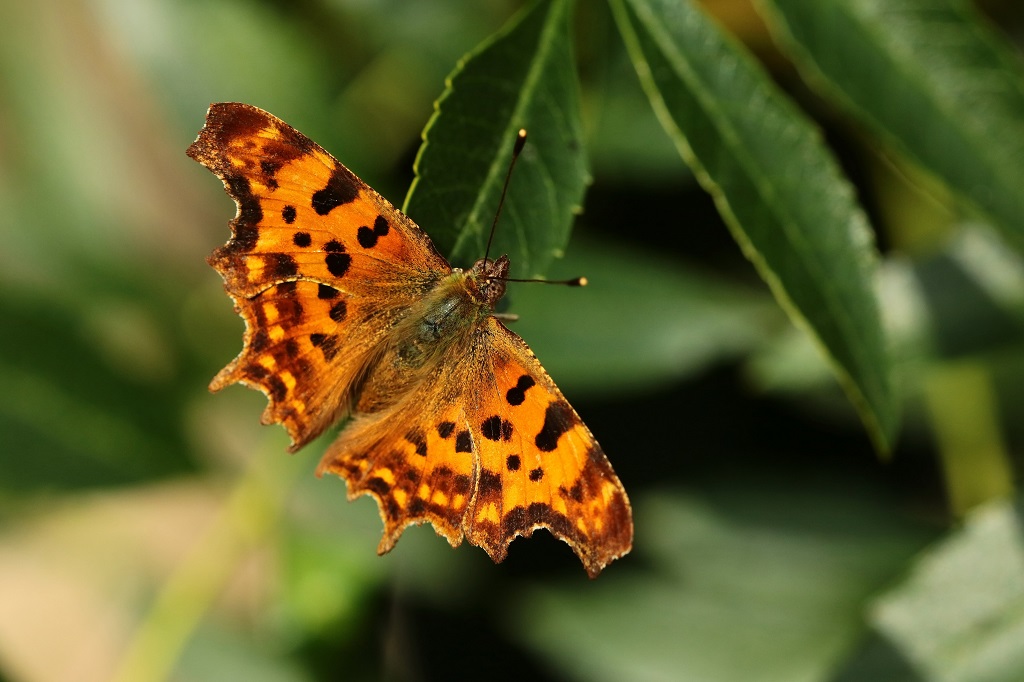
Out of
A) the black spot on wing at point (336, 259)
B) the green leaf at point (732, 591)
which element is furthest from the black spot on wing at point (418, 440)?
the green leaf at point (732, 591)

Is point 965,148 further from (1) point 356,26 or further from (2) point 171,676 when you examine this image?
(2) point 171,676

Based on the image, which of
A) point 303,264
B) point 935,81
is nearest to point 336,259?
point 303,264

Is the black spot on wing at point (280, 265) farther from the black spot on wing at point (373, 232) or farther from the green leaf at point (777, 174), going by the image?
the green leaf at point (777, 174)

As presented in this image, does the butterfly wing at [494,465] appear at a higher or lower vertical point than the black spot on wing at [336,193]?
lower

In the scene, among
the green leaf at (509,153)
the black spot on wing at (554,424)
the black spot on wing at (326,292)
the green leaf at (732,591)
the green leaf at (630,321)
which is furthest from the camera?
the green leaf at (732,591)

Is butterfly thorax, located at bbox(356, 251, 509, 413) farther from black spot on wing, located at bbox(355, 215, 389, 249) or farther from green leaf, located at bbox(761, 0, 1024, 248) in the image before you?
green leaf, located at bbox(761, 0, 1024, 248)

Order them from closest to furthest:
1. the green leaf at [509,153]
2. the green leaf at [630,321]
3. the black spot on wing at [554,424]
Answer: the green leaf at [509,153] < the black spot on wing at [554,424] < the green leaf at [630,321]

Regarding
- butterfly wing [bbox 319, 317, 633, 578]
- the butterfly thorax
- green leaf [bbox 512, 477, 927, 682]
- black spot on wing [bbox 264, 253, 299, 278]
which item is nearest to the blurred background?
green leaf [bbox 512, 477, 927, 682]
